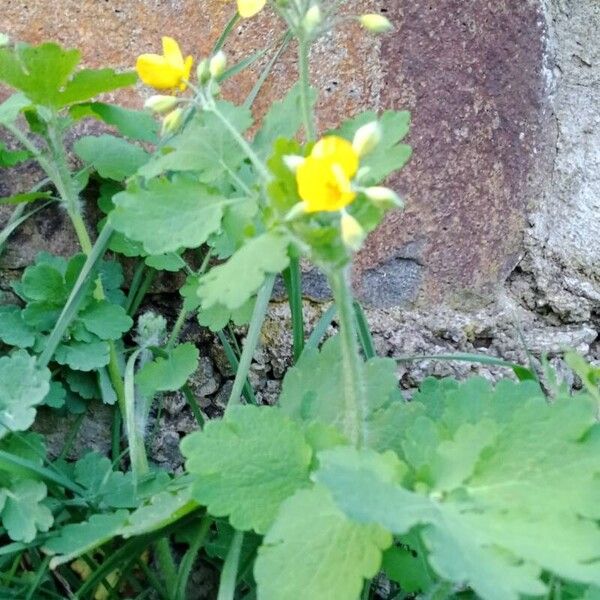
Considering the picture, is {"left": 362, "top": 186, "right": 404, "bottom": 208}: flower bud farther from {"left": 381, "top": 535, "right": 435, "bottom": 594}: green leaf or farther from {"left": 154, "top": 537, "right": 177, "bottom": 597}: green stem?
{"left": 154, "top": 537, "right": 177, "bottom": 597}: green stem

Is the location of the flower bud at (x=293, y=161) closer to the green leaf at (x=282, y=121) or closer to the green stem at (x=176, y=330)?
the green leaf at (x=282, y=121)

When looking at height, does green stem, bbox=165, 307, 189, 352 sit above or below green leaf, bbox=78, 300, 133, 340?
below

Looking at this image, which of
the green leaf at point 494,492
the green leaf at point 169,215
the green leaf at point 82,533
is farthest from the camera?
the green leaf at point 82,533

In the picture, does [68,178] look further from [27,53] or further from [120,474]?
[120,474]

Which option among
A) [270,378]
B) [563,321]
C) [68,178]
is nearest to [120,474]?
[270,378]

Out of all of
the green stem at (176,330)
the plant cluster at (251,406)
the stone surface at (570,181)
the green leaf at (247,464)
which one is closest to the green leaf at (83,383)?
the plant cluster at (251,406)

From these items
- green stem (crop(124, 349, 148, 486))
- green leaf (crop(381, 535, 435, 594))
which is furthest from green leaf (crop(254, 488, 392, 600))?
green stem (crop(124, 349, 148, 486))
